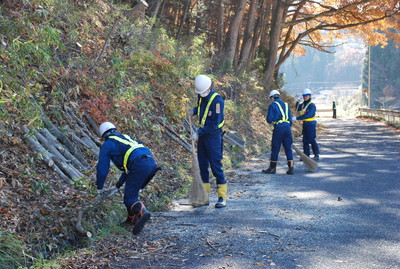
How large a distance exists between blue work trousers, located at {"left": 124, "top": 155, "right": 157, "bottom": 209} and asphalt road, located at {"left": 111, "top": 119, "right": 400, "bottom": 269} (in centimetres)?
48

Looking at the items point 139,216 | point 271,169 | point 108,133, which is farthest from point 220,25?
point 139,216

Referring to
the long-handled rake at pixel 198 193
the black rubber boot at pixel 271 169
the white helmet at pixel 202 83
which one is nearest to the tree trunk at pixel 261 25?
the black rubber boot at pixel 271 169

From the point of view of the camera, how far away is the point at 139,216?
6617 mm

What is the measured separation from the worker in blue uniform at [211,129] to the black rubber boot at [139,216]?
6.71 feet

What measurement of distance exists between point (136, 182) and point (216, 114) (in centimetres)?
224

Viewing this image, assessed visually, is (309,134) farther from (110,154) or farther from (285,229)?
(110,154)

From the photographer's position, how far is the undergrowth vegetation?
6824mm

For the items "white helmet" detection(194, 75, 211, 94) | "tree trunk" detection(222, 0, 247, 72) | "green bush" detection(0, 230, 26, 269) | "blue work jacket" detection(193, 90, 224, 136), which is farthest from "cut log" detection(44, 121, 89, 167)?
"tree trunk" detection(222, 0, 247, 72)

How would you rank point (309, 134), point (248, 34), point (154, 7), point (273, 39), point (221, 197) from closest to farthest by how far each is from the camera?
point (221, 197) → point (309, 134) → point (154, 7) → point (248, 34) → point (273, 39)

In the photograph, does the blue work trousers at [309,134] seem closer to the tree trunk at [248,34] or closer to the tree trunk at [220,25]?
the tree trunk at [248,34]

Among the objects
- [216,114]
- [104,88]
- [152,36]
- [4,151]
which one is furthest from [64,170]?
[152,36]

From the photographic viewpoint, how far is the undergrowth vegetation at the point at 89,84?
269 inches

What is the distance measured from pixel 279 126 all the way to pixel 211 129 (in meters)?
4.45

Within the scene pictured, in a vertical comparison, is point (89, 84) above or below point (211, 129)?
above
